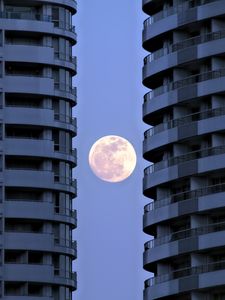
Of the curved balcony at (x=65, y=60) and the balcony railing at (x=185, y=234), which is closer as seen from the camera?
the balcony railing at (x=185, y=234)

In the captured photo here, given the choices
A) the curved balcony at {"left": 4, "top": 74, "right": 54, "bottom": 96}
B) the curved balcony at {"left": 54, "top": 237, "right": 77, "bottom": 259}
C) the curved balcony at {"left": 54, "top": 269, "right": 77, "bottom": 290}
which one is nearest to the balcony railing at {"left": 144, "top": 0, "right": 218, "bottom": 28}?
the curved balcony at {"left": 4, "top": 74, "right": 54, "bottom": 96}

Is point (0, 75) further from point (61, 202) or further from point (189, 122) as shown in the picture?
point (189, 122)

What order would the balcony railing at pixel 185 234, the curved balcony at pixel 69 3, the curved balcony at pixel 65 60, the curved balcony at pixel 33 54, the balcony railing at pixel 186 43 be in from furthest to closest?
the curved balcony at pixel 69 3 → the curved balcony at pixel 65 60 → the curved balcony at pixel 33 54 → the balcony railing at pixel 186 43 → the balcony railing at pixel 185 234

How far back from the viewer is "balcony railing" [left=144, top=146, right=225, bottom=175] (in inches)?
5595

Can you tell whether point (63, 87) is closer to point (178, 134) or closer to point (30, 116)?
point (30, 116)

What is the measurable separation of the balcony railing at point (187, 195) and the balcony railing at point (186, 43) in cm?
1229

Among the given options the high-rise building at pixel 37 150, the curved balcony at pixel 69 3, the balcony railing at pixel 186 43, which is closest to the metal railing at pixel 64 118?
the high-rise building at pixel 37 150

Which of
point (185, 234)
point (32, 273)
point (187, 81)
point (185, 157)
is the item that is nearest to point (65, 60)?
point (32, 273)

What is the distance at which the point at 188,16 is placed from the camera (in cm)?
14662

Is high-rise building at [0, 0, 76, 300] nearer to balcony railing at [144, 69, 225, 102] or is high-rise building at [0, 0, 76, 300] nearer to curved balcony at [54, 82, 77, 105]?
curved balcony at [54, 82, 77, 105]

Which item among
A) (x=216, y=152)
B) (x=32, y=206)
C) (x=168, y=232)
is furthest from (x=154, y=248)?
(x=32, y=206)

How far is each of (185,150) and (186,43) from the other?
896 cm

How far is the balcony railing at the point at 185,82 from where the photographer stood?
14388cm

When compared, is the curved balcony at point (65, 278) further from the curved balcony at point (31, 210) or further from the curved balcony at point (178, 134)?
the curved balcony at point (178, 134)
